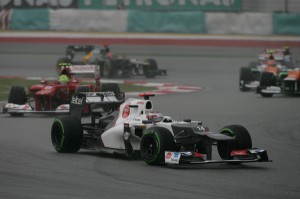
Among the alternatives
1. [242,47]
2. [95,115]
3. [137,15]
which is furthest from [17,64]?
[95,115]

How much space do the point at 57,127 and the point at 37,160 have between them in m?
1.03

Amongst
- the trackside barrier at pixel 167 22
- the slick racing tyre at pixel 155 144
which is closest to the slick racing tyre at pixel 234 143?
the slick racing tyre at pixel 155 144

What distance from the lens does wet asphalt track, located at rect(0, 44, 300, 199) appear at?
1037cm

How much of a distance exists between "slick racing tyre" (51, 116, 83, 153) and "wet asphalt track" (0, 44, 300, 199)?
19 centimetres

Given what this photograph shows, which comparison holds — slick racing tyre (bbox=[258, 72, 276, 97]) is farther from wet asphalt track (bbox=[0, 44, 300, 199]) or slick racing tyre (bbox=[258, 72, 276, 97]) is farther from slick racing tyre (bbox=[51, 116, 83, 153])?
slick racing tyre (bbox=[51, 116, 83, 153])

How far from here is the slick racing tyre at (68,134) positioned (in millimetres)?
13711

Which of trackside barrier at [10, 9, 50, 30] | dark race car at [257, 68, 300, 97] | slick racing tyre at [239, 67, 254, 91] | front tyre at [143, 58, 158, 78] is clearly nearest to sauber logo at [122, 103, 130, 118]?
dark race car at [257, 68, 300, 97]

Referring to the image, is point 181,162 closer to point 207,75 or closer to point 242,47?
point 207,75

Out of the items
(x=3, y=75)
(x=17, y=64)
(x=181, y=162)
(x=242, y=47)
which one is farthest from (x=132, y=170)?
(x=242, y=47)

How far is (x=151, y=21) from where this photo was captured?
4400cm

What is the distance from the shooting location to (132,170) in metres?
12.1

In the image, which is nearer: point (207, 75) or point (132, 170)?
point (132, 170)

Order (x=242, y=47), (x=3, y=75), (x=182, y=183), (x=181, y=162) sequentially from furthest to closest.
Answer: (x=242, y=47), (x=3, y=75), (x=181, y=162), (x=182, y=183)

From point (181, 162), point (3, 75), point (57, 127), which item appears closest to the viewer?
point (181, 162)
